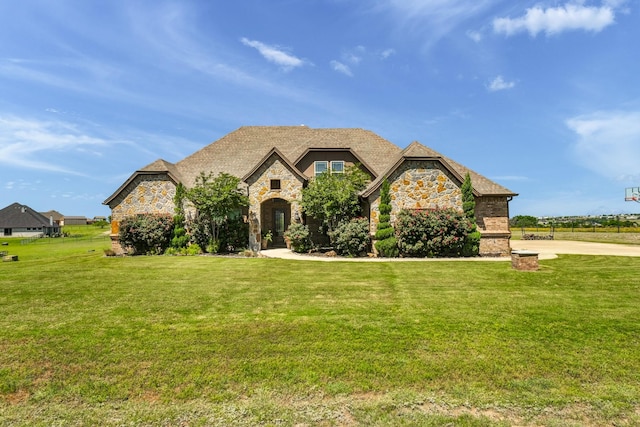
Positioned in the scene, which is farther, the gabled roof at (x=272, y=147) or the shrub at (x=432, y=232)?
the gabled roof at (x=272, y=147)

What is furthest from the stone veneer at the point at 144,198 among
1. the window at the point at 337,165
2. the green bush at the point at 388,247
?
the green bush at the point at 388,247

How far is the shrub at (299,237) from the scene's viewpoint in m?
22.0

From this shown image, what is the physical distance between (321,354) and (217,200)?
1718 cm

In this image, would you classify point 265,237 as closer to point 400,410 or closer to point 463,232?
point 463,232

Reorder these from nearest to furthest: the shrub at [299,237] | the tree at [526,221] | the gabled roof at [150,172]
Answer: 1. the shrub at [299,237]
2. the gabled roof at [150,172]
3. the tree at [526,221]

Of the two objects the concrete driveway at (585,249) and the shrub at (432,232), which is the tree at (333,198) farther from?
the concrete driveway at (585,249)

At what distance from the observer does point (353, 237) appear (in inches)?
802

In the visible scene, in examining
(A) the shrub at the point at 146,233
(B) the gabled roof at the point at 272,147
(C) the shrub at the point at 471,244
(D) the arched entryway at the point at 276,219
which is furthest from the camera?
(B) the gabled roof at the point at 272,147

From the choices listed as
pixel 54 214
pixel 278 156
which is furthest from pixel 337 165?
pixel 54 214

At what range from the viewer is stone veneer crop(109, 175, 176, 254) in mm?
23828


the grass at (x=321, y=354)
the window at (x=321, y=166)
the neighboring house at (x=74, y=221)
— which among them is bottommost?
the grass at (x=321, y=354)

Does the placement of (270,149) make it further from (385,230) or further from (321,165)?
(385,230)

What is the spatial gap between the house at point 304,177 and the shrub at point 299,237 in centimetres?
151

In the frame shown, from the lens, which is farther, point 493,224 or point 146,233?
point 146,233
